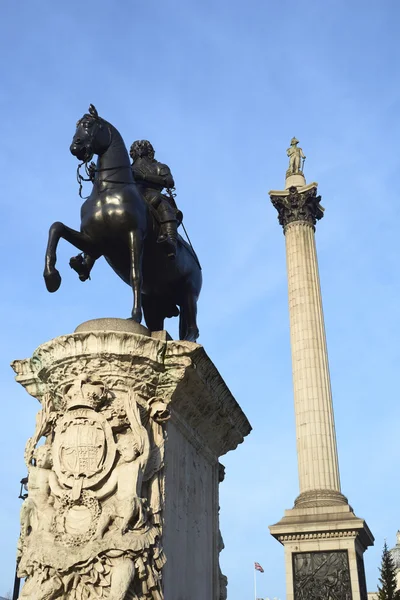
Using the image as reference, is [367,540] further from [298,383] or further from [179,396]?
[179,396]

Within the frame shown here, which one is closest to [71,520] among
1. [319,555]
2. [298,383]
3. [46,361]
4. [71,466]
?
[71,466]

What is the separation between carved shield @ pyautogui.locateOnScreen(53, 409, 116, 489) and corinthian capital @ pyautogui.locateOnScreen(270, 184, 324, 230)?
1163 inches

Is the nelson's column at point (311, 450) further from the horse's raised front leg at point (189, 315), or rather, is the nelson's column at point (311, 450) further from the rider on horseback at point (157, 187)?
the rider on horseback at point (157, 187)

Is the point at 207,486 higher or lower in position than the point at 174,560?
higher

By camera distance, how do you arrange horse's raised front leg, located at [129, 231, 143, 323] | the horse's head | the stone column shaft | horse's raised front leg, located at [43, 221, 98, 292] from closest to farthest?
horse's raised front leg, located at [129, 231, 143, 323], horse's raised front leg, located at [43, 221, 98, 292], the horse's head, the stone column shaft

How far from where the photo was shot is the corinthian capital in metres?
34.4

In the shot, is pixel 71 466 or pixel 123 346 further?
pixel 123 346

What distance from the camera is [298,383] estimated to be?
30.8m

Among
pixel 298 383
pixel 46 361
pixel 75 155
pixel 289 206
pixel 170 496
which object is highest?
pixel 289 206

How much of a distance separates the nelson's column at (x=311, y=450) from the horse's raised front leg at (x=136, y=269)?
2104 centimetres

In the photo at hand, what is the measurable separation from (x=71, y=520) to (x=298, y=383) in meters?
25.9

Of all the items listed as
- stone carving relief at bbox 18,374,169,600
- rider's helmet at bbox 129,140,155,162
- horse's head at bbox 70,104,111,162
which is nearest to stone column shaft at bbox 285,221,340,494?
rider's helmet at bbox 129,140,155,162

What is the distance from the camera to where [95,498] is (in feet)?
18.0

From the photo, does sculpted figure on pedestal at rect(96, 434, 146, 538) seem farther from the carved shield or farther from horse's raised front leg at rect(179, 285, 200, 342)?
horse's raised front leg at rect(179, 285, 200, 342)
